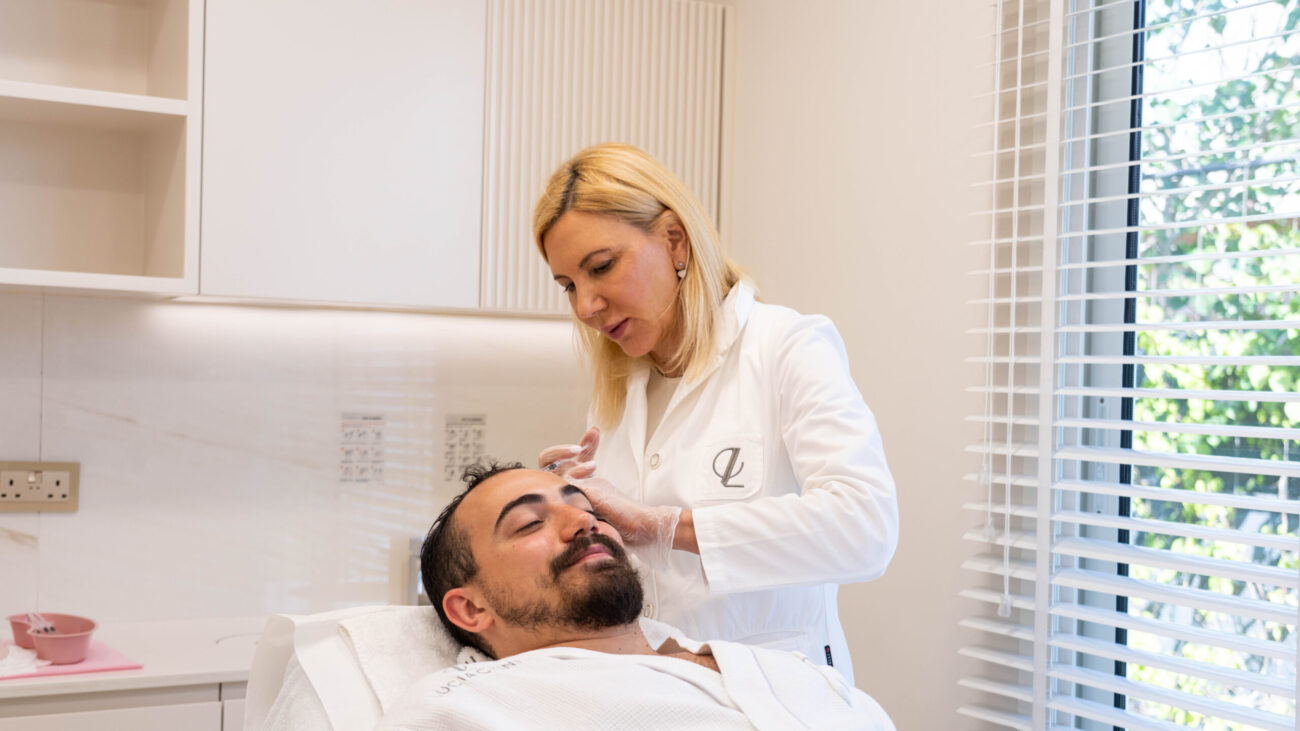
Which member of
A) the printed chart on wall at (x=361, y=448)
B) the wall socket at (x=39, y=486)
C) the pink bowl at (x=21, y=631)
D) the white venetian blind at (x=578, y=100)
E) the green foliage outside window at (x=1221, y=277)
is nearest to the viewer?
the green foliage outside window at (x=1221, y=277)

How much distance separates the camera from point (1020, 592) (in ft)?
6.82

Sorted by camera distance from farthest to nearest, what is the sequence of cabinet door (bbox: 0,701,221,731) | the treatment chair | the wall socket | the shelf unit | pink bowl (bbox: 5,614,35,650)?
the wall socket → the shelf unit → pink bowl (bbox: 5,614,35,650) → cabinet door (bbox: 0,701,221,731) → the treatment chair

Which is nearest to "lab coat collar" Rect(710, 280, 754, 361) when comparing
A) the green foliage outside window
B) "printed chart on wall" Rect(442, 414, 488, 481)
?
the green foliage outside window

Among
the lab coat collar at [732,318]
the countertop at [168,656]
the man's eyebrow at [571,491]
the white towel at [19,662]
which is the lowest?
the countertop at [168,656]

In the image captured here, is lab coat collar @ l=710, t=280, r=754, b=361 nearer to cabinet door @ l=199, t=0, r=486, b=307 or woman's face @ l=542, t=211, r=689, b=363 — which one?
woman's face @ l=542, t=211, r=689, b=363

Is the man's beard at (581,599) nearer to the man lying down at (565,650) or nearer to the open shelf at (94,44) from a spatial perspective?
the man lying down at (565,650)

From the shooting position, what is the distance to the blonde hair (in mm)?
1654

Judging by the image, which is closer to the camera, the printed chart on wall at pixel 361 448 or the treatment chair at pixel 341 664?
the treatment chair at pixel 341 664

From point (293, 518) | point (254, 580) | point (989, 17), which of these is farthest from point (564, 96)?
point (254, 580)

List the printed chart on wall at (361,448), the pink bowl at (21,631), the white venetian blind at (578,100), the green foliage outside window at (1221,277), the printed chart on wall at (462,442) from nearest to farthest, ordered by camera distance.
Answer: the green foliage outside window at (1221,277) < the pink bowl at (21,631) < the white venetian blind at (578,100) < the printed chart on wall at (361,448) < the printed chart on wall at (462,442)

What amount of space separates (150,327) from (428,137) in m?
0.82

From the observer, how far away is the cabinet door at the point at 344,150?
2.34 metres

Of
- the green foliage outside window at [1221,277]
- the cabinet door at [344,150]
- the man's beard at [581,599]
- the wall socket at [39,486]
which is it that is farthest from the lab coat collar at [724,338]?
the wall socket at [39,486]

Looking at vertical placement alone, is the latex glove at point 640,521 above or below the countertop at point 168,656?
above
